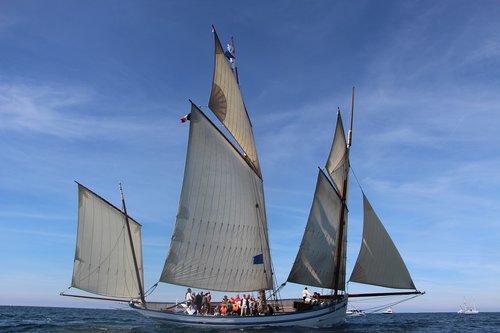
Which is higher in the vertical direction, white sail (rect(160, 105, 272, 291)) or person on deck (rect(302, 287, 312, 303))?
white sail (rect(160, 105, 272, 291))

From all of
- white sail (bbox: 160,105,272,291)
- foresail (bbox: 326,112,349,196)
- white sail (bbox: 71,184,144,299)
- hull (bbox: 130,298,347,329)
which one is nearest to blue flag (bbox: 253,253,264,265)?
white sail (bbox: 160,105,272,291)

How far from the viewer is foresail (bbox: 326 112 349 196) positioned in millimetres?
45916

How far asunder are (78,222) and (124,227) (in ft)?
14.2

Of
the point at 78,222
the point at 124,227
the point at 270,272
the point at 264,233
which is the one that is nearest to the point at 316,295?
the point at 270,272

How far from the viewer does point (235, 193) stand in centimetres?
4053

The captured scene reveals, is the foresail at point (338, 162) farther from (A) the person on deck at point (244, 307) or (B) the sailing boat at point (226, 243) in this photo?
(A) the person on deck at point (244, 307)

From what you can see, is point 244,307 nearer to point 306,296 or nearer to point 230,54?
point 306,296

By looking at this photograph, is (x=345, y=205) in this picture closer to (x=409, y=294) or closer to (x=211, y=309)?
(x=409, y=294)

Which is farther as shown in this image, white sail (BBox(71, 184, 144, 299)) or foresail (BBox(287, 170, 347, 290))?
foresail (BBox(287, 170, 347, 290))

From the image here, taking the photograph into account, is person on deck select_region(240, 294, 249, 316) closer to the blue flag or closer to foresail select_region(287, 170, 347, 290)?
the blue flag

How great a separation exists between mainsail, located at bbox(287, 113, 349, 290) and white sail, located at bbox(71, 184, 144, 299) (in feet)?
52.8

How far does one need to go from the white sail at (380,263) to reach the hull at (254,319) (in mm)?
4093

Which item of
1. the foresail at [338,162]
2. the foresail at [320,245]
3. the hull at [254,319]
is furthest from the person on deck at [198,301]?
the foresail at [338,162]

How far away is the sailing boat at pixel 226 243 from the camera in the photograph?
39406 millimetres
